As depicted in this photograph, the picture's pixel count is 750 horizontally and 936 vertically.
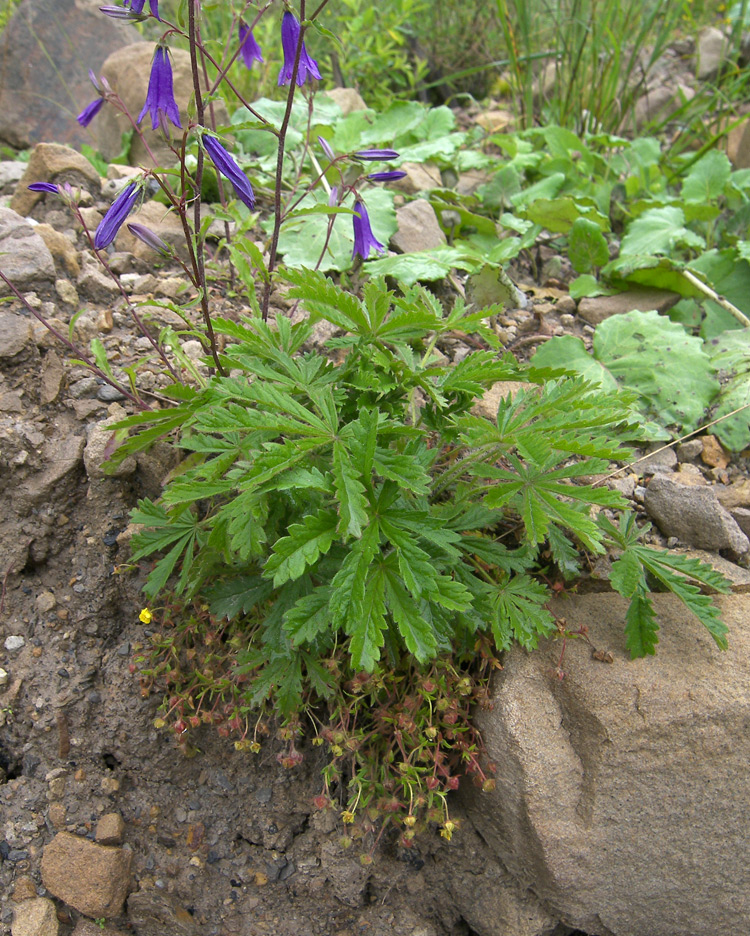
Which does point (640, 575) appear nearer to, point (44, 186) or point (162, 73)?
point (162, 73)

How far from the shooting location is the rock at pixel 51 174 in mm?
2945

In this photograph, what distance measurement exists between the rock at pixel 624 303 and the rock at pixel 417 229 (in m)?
0.74

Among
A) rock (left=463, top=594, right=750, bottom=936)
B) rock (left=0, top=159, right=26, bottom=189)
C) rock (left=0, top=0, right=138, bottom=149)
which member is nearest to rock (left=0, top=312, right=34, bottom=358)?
rock (left=0, top=159, right=26, bottom=189)

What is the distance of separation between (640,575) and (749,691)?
1.50 ft

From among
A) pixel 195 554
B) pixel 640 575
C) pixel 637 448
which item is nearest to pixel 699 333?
pixel 637 448

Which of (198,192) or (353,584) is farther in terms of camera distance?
(198,192)

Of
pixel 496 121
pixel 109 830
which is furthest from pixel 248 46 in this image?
pixel 496 121

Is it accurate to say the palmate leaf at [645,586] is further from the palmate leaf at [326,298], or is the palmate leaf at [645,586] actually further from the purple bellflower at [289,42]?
the purple bellflower at [289,42]

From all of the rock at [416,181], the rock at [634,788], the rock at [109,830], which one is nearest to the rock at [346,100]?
the rock at [416,181]

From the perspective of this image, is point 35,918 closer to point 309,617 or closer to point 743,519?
point 309,617

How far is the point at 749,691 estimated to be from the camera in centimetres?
184

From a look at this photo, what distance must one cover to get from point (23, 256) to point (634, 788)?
271 centimetres

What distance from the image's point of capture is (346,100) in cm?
423

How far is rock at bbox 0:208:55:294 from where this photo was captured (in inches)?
96.6
